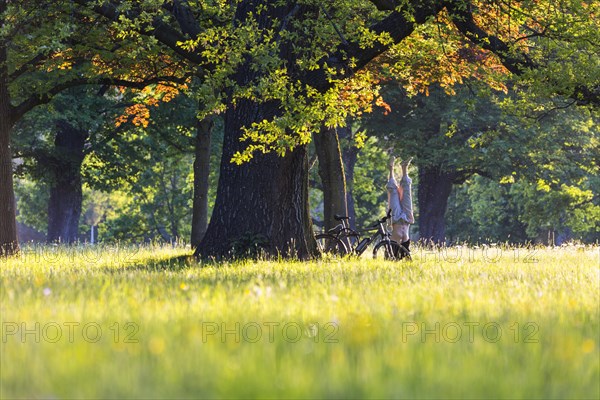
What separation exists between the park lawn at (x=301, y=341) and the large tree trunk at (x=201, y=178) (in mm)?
17278

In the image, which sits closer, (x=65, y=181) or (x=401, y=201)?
(x=401, y=201)

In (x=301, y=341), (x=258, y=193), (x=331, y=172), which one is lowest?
(x=301, y=341)

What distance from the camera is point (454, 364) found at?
532 cm

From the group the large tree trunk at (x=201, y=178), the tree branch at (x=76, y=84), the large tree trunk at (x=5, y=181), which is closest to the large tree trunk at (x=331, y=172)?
the tree branch at (x=76, y=84)

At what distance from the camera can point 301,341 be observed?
5926 millimetres

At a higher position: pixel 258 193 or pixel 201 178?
pixel 201 178

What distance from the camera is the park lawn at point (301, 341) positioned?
475 centimetres

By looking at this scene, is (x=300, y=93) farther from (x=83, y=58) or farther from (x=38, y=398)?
(x=38, y=398)

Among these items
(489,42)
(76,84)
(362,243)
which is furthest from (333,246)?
(76,84)

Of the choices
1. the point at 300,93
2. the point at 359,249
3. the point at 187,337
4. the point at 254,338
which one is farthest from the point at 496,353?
the point at 359,249

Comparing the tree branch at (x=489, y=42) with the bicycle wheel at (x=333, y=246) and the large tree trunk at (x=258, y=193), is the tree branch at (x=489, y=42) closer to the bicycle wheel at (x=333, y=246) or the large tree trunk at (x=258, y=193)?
the large tree trunk at (x=258, y=193)

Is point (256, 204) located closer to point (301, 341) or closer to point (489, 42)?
point (489, 42)

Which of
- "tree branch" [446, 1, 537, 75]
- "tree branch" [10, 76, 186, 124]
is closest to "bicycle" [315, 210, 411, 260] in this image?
"tree branch" [446, 1, 537, 75]

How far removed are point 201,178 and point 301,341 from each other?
21432 millimetres
